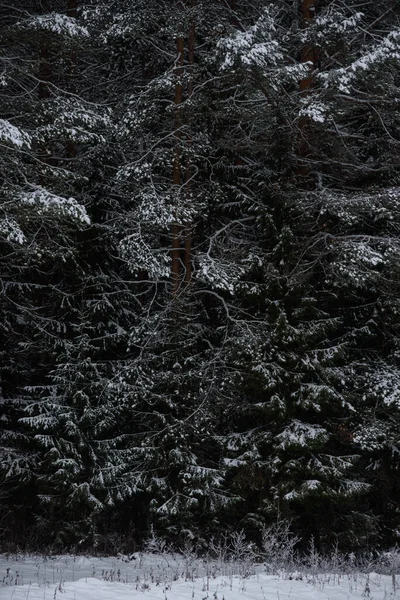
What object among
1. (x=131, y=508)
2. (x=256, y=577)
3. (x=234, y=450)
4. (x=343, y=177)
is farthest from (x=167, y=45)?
(x=256, y=577)

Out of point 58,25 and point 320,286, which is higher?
point 58,25

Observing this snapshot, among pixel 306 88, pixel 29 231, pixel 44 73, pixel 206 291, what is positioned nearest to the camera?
pixel 29 231

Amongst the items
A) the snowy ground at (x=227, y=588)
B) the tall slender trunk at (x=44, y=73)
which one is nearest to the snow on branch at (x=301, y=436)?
the snowy ground at (x=227, y=588)

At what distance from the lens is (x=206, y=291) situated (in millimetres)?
13359

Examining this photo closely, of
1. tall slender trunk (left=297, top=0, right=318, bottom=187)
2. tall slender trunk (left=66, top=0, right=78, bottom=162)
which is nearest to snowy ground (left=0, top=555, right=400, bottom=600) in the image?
tall slender trunk (left=297, top=0, right=318, bottom=187)

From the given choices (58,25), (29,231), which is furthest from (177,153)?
(29,231)

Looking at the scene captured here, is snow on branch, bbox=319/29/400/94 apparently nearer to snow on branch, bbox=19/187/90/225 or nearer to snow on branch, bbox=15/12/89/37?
snow on branch, bbox=15/12/89/37

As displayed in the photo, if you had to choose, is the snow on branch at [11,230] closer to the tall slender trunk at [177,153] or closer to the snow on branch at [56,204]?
the snow on branch at [56,204]

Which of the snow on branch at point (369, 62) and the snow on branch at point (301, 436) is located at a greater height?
the snow on branch at point (369, 62)

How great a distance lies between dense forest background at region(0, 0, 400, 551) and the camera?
37.8ft

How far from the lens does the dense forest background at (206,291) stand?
1152 centimetres

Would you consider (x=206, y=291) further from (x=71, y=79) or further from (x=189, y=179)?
(x=71, y=79)

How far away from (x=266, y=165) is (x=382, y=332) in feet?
16.4

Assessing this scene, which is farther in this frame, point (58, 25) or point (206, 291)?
point (206, 291)
